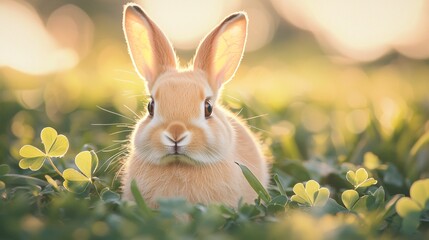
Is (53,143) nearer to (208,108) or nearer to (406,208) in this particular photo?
(208,108)

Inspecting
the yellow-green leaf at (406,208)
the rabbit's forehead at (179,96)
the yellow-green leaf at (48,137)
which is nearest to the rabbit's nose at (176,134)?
the rabbit's forehead at (179,96)

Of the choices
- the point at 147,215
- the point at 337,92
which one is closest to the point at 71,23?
the point at 337,92

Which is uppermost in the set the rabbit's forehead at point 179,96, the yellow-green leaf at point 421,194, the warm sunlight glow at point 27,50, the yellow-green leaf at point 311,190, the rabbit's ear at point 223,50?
the rabbit's ear at point 223,50

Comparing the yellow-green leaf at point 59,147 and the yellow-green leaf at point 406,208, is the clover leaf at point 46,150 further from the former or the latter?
the yellow-green leaf at point 406,208

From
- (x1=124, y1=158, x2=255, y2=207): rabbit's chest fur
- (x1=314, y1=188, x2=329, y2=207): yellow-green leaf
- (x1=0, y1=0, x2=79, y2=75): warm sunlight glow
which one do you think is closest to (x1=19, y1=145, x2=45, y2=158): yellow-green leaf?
(x1=124, y1=158, x2=255, y2=207): rabbit's chest fur

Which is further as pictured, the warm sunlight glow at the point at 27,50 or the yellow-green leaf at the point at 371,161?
the warm sunlight glow at the point at 27,50

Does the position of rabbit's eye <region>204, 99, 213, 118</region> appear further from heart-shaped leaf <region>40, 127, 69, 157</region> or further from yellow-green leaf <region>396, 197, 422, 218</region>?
yellow-green leaf <region>396, 197, 422, 218</region>
